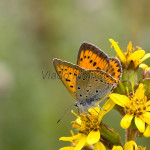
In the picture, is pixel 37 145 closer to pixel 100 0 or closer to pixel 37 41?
pixel 37 41

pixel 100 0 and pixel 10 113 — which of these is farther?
pixel 100 0

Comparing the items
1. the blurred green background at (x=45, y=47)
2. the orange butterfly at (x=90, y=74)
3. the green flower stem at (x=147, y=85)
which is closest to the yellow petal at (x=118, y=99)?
the orange butterfly at (x=90, y=74)

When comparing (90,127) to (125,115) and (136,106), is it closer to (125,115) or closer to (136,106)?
(125,115)

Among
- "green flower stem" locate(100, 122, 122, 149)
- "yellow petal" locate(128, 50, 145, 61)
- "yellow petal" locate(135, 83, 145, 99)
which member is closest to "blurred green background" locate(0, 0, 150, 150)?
"yellow petal" locate(128, 50, 145, 61)

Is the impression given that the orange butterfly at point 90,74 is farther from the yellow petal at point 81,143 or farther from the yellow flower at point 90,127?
the yellow petal at point 81,143

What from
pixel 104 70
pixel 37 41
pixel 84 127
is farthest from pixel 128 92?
pixel 37 41

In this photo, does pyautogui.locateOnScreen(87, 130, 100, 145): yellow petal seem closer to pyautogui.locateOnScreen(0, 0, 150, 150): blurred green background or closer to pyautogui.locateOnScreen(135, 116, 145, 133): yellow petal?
pyautogui.locateOnScreen(135, 116, 145, 133): yellow petal

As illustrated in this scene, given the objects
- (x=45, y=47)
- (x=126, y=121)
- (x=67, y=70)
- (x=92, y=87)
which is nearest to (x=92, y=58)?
(x=67, y=70)
